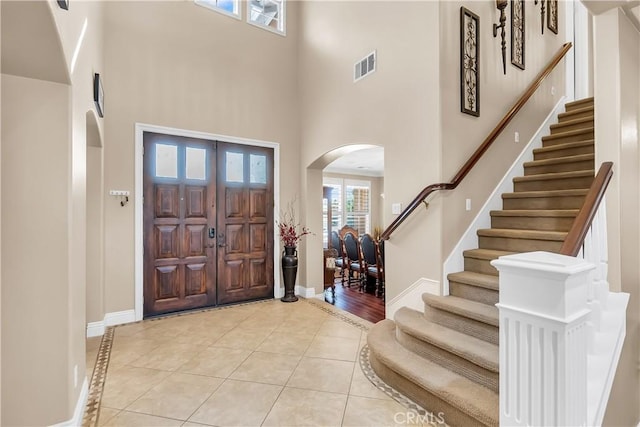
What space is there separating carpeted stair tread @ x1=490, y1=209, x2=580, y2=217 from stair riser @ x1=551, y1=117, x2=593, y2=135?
156 cm

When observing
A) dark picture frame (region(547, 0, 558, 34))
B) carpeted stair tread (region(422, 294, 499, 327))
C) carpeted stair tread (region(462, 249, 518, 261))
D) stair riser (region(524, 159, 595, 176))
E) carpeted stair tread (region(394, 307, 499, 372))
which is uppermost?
dark picture frame (region(547, 0, 558, 34))

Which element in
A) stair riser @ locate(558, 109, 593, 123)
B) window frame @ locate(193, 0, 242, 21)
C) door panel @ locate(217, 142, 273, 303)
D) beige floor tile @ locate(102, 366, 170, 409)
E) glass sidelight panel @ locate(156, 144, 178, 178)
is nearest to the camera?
beige floor tile @ locate(102, 366, 170, 409)

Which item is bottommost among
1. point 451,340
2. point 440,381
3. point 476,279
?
point 440,381

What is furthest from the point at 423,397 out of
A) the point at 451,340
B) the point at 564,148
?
the point at 564,148

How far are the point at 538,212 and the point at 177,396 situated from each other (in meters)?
3.41

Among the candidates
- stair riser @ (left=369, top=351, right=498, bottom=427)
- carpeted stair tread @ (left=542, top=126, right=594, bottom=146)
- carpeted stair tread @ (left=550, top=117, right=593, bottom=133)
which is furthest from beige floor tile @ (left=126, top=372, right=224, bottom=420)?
carpeted stair tread @ (left=550, top=117, right=593, bottom=133)

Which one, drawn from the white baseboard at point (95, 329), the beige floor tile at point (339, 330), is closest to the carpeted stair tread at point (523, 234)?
the beige floor tile at point (339, 330)

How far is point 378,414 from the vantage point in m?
2.04

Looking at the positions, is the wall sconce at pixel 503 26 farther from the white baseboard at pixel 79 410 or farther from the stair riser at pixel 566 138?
the white baseboard at pixel 79 410

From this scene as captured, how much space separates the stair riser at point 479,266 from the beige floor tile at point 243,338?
2.18 m

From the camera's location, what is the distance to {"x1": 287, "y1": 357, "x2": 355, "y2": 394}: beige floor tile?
238cm

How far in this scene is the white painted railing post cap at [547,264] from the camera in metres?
0.93

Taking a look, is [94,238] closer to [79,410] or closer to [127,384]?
[127,384]

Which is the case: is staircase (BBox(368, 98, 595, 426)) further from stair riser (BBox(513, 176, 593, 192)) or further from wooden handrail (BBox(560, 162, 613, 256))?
wooden handrail (BBox(560, 162, 613, 256))
